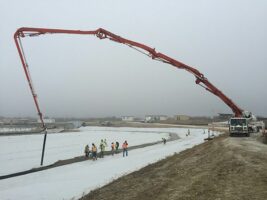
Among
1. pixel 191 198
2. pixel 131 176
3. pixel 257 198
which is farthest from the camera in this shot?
pixel 131 176

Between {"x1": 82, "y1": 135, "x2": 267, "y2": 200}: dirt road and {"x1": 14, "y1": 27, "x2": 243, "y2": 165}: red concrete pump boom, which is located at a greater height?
{"x1": 14, "y1": 27, "x2": 243, "y2": 165}: red concrete pump boom

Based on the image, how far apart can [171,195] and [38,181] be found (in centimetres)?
1052

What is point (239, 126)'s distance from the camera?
1329 inches

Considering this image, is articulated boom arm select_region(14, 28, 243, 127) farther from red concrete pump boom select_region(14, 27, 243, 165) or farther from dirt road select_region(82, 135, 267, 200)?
dirt road select_region(82, 135, 267, 200)

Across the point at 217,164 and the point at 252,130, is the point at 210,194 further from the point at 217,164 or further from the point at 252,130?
the point at 252,130

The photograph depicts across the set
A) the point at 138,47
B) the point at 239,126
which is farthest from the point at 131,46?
the point at 239,126

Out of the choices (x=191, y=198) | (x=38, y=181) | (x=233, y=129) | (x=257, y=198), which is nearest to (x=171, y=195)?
(x=191, y=198)

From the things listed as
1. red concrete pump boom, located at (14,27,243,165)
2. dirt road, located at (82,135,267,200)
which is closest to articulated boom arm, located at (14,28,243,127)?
red concrete pump boom, located at (14,27,243,165)

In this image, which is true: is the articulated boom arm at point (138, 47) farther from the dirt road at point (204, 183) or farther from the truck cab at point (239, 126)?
the dirt road at point (204, 183)

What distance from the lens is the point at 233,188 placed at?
1212cm

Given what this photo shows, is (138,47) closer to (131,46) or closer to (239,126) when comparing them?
(131,46)

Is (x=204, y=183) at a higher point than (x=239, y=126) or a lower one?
lower

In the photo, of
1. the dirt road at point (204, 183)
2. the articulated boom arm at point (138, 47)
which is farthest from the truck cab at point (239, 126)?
the dirt road at point (204, 183)

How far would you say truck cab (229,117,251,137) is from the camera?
3344cm
